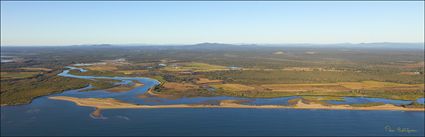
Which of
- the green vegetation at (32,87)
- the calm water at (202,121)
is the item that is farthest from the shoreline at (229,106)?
the green vegetation at (32,87)

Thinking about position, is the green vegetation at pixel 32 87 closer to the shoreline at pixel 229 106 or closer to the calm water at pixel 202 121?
the calm water at pixel 202 121

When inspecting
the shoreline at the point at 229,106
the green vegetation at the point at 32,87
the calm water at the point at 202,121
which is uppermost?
the green vegetation at the point at 32,87

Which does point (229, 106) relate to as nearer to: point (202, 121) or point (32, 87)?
point (202, 121)

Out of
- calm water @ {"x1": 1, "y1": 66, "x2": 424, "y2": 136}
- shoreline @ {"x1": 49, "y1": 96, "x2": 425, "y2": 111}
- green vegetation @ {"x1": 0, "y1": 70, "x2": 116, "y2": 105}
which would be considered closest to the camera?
calm water @ {"x1": 1, "y1": 66, "x2": 424, "y2": 136}

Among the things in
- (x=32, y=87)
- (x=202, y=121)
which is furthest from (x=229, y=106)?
(x=32, y=87)

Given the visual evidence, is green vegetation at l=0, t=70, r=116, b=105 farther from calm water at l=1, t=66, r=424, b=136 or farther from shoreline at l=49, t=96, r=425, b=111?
shoreline at l=49, t=96, r=425, b=111

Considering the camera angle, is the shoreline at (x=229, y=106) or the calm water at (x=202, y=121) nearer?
the calm water at (x=202, y=121)

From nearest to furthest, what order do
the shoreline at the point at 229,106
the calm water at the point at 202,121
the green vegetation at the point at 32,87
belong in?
the calm water at the point at 202,121 < the shoreline at the point at 229,106 < the green vegetation at the point at 32,87

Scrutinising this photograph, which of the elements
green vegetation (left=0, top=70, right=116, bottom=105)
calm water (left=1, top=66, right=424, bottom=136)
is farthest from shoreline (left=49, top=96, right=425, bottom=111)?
green vegetation (left=0, top=70, right=116, bottom=105)

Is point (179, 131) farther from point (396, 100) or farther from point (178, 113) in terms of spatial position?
point (396, 100)

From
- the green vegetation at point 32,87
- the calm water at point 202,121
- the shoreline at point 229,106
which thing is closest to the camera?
the calm water at point 202,121
